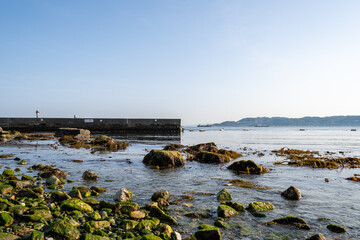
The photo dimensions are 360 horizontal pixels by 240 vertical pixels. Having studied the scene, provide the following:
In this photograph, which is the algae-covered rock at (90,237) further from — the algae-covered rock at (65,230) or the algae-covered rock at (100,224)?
the algae-covered rock at (100,224)

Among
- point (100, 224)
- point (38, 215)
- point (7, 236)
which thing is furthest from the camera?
point (38, 215)

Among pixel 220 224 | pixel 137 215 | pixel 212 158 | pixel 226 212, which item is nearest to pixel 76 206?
pixel 137 215

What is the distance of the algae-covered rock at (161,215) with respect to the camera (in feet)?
18.8

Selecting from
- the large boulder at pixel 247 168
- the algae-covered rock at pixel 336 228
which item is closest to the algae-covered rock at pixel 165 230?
the algae-covered rock at pixel 336 228

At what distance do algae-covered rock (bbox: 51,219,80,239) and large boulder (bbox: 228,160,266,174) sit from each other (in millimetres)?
9520

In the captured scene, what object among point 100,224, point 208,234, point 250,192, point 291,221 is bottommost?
point 250,192

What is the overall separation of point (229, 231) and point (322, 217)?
275 cm

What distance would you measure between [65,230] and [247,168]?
980 centimetres

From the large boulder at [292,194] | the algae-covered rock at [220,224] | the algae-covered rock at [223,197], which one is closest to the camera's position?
the algae-covered rock at [220,224]

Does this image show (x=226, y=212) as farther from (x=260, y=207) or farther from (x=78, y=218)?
(x=78, y=218)

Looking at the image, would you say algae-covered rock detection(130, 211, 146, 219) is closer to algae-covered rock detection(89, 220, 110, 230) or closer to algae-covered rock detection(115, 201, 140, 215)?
algae-covered rock detection(115, 201, 140, 215)

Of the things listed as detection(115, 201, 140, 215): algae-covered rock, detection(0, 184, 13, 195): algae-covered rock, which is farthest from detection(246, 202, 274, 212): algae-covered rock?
detection(0, 184, 13, 195): algae-covered rock

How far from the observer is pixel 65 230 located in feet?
14.8

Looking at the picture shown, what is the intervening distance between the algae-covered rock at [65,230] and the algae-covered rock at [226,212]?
3.39 meters
